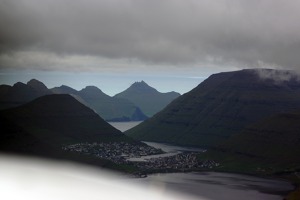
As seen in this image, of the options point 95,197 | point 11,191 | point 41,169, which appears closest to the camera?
point 11,191

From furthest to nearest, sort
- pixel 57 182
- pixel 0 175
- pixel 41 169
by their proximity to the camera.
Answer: pixel 41 169, pixel 57 182, pixel 0 175

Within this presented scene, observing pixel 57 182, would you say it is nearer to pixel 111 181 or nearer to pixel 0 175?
pixel 0 175

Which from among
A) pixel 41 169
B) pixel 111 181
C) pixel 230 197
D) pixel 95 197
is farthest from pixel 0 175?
pixel 230 197

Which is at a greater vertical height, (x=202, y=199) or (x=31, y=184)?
(x=31, y=184)

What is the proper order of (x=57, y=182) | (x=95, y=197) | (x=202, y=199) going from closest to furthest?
(x=95, y=197), (x=57, y=182), (x=202, y=199)

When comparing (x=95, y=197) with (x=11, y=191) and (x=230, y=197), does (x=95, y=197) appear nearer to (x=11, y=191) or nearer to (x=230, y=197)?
(x=11, y=191)

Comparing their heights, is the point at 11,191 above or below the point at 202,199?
above

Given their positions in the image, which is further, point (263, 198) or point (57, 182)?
point (263, 198)

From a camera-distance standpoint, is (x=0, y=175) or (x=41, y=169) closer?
(x=0, y=175)

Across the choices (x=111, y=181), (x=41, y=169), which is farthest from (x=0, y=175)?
(x=111, y=181)
